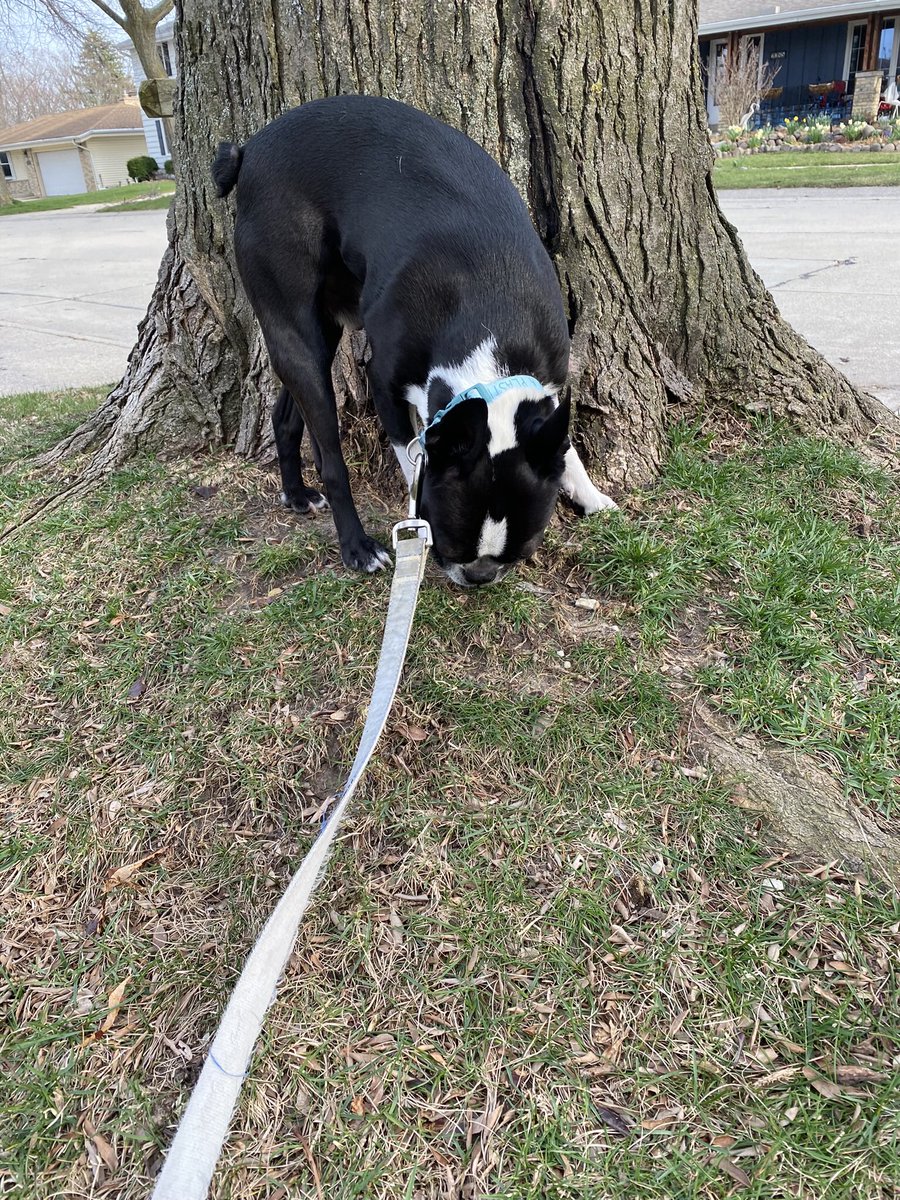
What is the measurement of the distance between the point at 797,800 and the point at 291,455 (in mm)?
2193

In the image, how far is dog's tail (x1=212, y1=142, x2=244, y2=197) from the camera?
2908mm

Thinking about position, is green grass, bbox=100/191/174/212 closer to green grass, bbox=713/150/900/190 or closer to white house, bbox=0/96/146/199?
green grass, bbox=713/150/900/190

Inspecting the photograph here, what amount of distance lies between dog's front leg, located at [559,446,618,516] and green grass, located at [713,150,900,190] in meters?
13.1

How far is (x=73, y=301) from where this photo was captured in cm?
1077

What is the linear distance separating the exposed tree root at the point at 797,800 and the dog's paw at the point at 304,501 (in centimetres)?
171

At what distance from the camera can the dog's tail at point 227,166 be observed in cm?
291

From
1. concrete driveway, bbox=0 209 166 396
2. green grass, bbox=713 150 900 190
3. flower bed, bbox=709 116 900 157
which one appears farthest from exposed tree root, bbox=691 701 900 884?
flower bed, bbox=709 116 900 157

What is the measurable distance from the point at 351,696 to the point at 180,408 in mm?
1873

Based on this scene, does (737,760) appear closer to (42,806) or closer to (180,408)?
(42,806)

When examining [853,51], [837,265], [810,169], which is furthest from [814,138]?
[837,265]

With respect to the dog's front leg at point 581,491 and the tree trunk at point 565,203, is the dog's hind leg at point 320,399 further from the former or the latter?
the dog's front leg at point 581,491

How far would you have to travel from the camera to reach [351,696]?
8.48 feet

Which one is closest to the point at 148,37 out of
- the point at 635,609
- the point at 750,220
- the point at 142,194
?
the point at 142,194

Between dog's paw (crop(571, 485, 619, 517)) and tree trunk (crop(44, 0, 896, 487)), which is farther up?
tree trunk (crop(44, 0, 896, 487))
